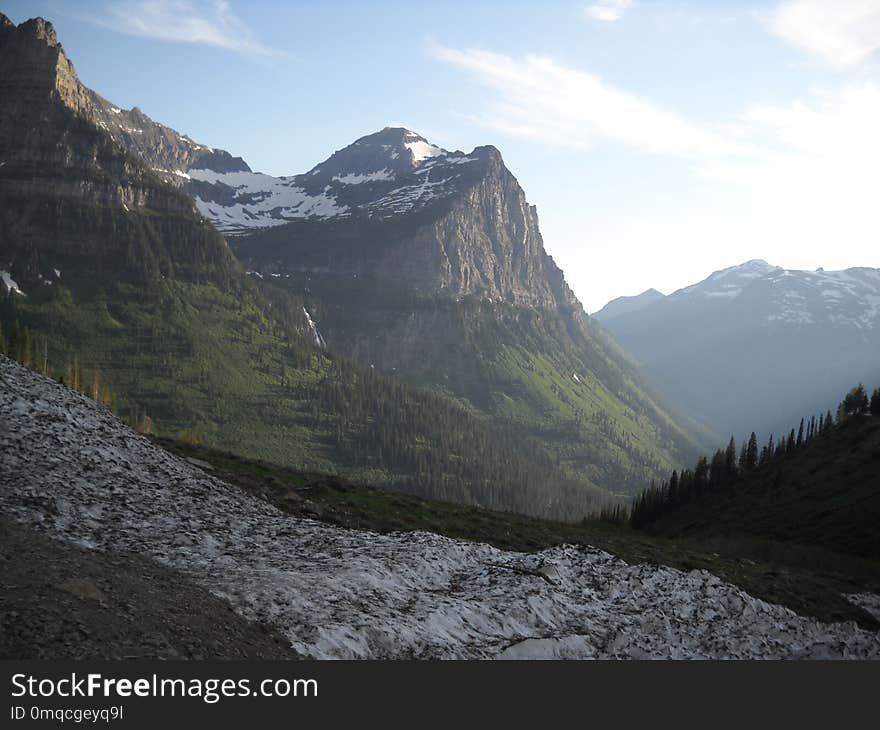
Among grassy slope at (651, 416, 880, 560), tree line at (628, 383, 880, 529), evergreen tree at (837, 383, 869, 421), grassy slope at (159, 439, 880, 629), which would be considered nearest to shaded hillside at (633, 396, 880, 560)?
grassy slope at (651, 416, 880, 560)

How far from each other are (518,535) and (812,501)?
56225mm

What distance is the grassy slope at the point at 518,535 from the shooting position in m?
40.6

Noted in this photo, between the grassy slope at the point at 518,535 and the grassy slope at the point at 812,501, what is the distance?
10.3 metres

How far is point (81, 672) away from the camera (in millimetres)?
15812

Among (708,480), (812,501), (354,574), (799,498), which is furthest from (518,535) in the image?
(708,480)

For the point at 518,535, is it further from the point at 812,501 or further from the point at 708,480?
the point at 708,480

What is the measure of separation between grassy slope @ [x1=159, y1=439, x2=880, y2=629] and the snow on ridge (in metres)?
3.71

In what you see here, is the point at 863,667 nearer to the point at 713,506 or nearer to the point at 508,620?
the point at 508,620

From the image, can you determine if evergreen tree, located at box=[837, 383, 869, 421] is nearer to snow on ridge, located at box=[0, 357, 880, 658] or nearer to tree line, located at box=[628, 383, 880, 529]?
tree line, located at box=[628, 383, 880, 529]

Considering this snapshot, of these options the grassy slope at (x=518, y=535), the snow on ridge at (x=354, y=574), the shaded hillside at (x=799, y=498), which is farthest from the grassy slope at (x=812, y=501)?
the snow on ridge at (x=354, y=574)

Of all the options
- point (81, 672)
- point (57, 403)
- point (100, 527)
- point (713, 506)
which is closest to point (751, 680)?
point (81, 672)

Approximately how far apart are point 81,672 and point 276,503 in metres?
23.8

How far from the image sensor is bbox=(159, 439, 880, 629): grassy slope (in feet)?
133

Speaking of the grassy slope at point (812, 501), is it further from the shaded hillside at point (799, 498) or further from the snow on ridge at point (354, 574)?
the snow on ridge at point (354, 574)
